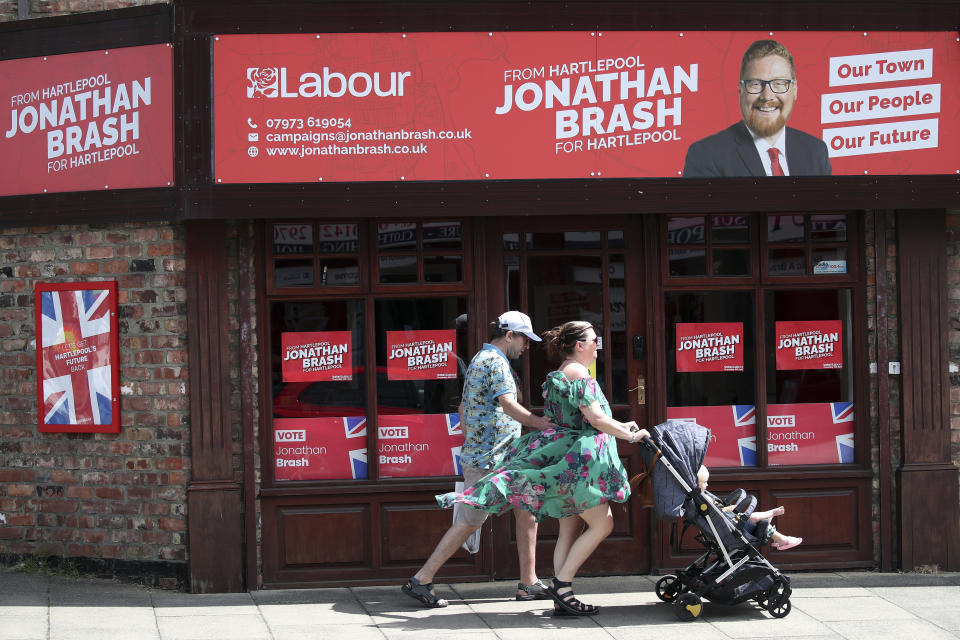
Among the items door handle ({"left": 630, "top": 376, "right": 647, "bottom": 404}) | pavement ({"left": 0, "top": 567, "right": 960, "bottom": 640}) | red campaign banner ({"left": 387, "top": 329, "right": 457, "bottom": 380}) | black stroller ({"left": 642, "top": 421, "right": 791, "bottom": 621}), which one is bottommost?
pavement ({"left": 0, "top": 567, "right": 960, "bottom": 640})

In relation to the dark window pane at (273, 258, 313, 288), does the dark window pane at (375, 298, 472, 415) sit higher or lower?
lower

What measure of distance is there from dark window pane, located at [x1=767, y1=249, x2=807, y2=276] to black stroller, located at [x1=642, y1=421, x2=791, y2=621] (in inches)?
69.7

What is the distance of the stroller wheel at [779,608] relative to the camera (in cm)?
673

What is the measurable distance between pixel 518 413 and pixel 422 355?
1194 mm

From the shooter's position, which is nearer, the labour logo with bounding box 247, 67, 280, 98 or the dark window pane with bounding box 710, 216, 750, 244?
the labour logo with bounding box 247, 67, 280, 98

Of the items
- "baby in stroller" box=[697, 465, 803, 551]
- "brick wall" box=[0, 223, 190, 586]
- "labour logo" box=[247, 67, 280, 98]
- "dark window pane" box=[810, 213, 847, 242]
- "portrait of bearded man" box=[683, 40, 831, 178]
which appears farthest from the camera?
"dark window pane" box=[810, 213, 847, 242]

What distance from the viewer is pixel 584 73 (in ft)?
25.0

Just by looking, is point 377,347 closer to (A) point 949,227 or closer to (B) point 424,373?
(B) point 424,373

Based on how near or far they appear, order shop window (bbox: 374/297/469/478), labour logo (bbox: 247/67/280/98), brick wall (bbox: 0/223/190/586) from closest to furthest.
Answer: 1. labour logo (bbox: 247/67/280/98)
2. brick wall (bbox: 0/223/190/586)
3. shop window (bbox: 374/297/469/478)

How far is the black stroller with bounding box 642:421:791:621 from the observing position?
661 cm

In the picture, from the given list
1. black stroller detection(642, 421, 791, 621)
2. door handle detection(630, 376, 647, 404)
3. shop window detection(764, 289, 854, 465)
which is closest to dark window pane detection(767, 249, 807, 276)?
shop window detection(764, 289, 854, 465)

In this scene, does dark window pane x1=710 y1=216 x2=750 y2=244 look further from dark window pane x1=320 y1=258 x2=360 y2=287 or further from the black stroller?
dark window pane x1=320 y1=258 x2=360 y2=287

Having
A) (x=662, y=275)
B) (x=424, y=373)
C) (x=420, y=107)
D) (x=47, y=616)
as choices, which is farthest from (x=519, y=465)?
(x=47, y=616)

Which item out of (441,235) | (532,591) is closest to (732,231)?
(441,235)
